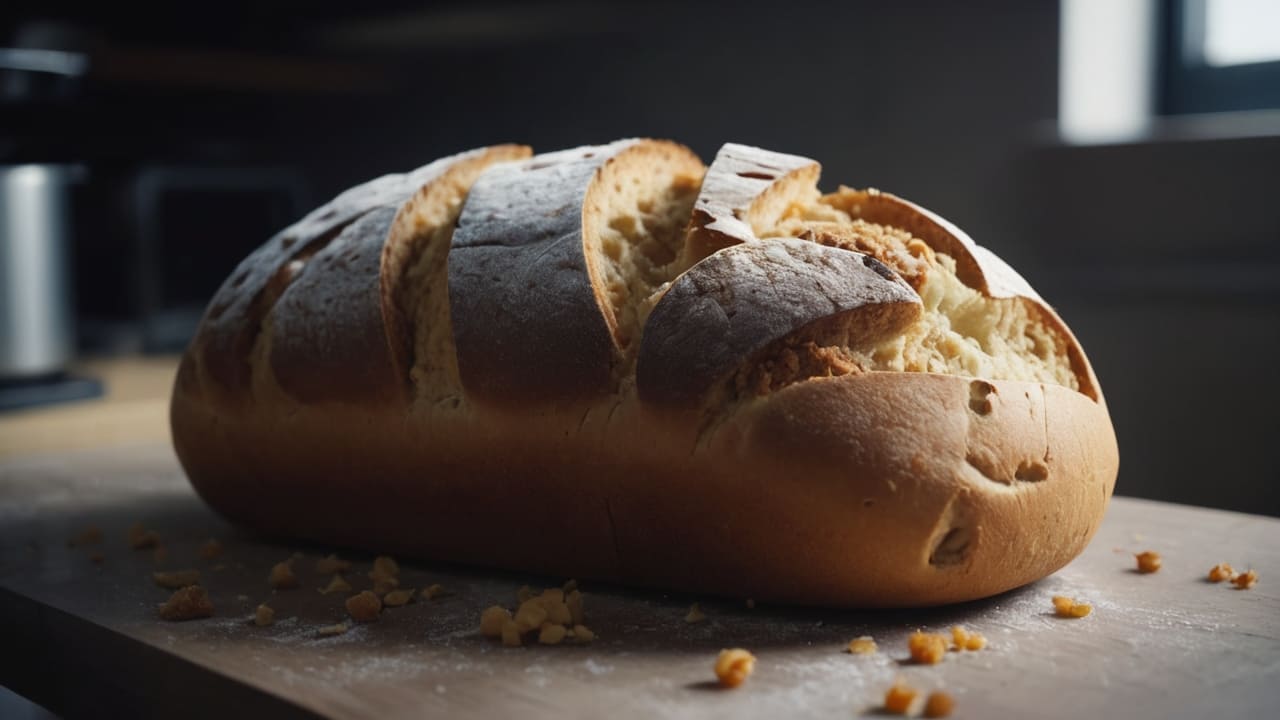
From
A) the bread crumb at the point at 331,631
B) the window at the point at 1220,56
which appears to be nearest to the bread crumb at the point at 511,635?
the bread crumb at the point at 331,631

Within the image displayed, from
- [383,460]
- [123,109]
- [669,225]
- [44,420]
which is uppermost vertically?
[123,109]

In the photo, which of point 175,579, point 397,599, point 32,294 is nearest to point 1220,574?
point 397,599

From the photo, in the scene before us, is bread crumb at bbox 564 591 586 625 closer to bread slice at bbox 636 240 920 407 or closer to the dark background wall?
bread slice at bbox 636 240 920 407

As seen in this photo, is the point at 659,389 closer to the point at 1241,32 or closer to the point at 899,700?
the point at 899,700

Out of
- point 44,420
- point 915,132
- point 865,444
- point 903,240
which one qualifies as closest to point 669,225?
point 903,240

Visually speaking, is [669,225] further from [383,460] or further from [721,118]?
[721,118]

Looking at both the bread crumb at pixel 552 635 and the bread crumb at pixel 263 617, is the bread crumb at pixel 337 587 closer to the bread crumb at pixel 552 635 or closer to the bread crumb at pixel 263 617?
the bread crumb at pixel 263 617
